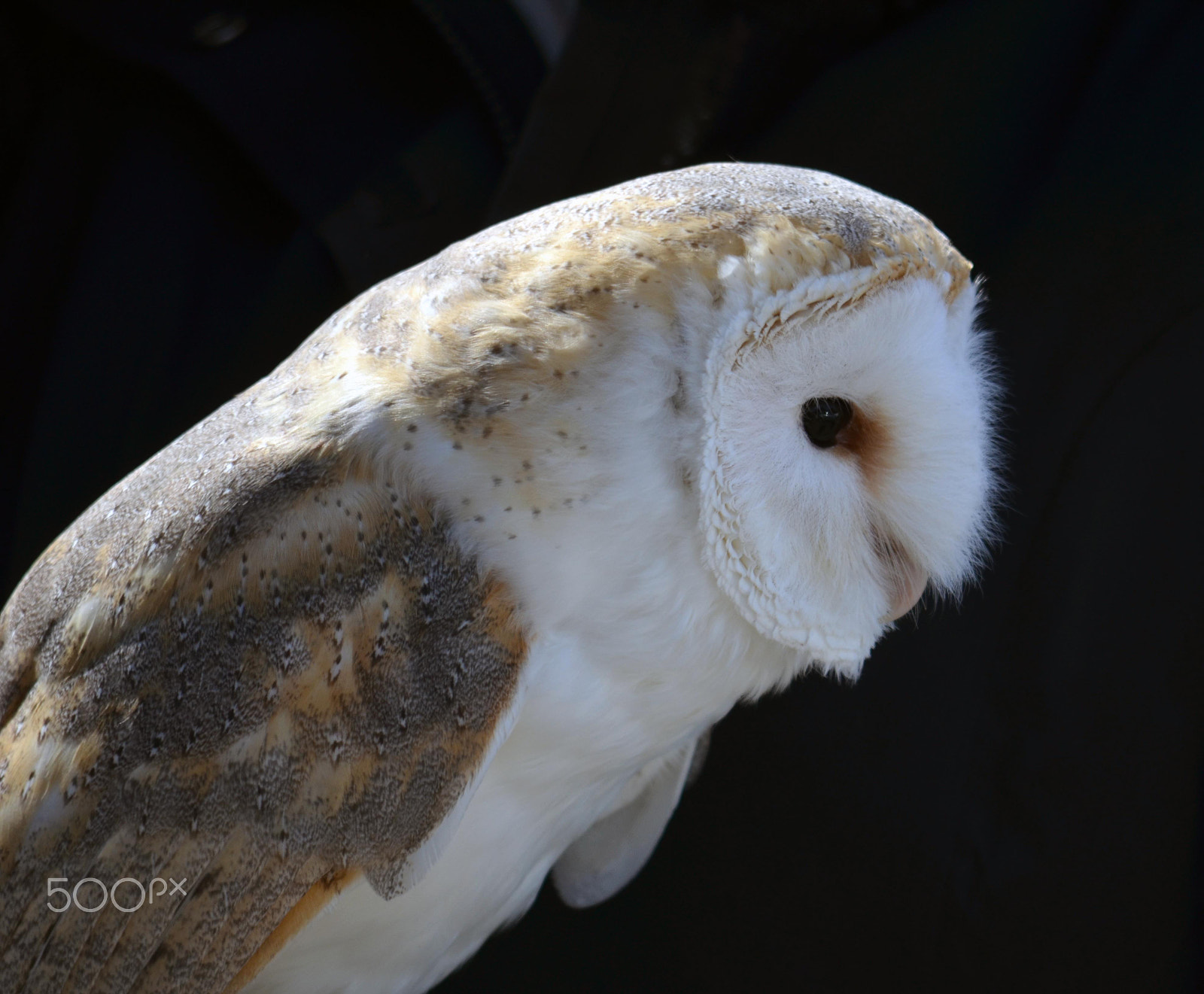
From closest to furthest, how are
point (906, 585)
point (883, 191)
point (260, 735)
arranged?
1. point (260, 735)
2. point (906, 585)
3. point (883, 191)

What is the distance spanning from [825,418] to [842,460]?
32 mm

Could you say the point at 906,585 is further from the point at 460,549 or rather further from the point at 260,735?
the point at 260,735

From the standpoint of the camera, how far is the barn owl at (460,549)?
59 cm

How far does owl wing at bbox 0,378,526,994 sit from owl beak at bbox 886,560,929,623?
280 millimetres

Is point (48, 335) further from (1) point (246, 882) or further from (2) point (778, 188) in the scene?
(2) point (778, 188)

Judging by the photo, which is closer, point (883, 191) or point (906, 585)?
point (906, 585)

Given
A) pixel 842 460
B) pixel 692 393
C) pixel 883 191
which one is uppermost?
pixel 692 393

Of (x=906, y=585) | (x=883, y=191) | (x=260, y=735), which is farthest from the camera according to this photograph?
(x=883, y=191)

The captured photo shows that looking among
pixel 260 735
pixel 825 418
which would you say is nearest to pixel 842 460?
pixel 825 418

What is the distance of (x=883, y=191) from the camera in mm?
1068

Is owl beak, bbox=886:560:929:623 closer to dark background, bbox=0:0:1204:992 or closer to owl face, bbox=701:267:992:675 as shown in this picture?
owl face, bbox=701:267:992:675

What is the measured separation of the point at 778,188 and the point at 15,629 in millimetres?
651

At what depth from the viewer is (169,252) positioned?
1.25 m

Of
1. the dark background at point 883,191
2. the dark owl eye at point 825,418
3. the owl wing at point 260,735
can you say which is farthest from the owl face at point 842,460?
the dark background at point 883,191
